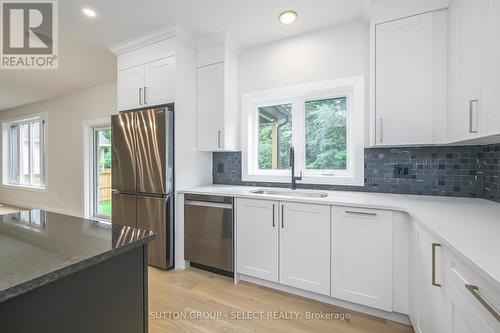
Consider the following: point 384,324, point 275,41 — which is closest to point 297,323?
point 384,324

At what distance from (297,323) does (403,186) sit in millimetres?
1515

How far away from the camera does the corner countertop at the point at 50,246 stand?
0.62 metres

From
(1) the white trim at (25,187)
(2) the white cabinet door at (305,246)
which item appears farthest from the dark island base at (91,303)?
(1) the white trim at (25,187)

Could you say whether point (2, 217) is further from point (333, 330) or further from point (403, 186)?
point (403, 186)

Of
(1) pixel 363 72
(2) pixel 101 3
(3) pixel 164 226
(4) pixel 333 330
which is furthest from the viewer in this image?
(3) pixel 164 226

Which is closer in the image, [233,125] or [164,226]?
[164,226]

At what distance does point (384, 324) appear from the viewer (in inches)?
67.8

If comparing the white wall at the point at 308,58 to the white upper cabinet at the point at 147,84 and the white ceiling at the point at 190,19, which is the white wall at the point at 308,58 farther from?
the white upper cabinet at the point at 147,84

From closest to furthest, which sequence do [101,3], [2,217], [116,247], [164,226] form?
[116,247] < [2,217] < [101,3] < [164,226]

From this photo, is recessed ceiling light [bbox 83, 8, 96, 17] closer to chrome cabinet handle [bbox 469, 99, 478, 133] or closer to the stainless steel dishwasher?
the stainless steel dishwasher

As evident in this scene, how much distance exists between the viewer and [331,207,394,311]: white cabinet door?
170 cm

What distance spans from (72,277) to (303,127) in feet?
7.96

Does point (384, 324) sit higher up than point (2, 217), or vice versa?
point (2, 217)

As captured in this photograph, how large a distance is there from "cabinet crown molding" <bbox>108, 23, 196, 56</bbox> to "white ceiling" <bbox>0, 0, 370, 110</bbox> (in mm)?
57
